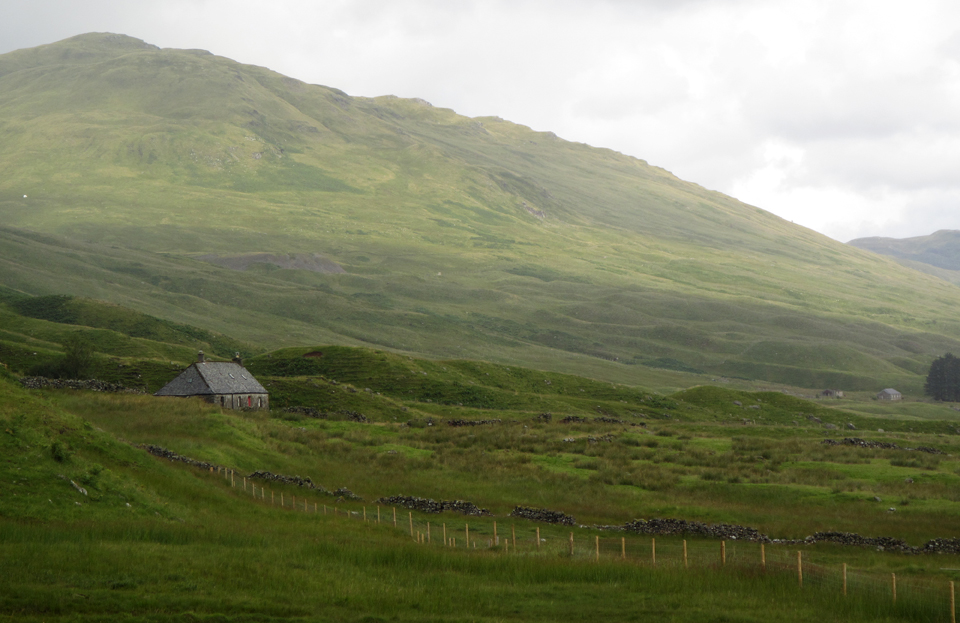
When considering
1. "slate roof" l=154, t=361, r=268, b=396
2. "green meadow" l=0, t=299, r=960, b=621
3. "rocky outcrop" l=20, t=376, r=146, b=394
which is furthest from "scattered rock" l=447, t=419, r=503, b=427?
"rocky outcrop" l=20, t=376, r=146, b=394

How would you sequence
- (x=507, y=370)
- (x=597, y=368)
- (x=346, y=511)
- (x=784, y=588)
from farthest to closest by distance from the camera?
(x=597, y=368) → (x=507, y=370) → (x=346, y=511) → (x=784, y=588)

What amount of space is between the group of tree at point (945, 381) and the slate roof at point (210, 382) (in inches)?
6612

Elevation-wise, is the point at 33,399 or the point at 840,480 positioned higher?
the point at 33,399

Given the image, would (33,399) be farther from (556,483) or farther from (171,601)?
(556,483)

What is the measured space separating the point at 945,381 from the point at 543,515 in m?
185

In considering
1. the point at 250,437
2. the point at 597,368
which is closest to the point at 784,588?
the point at 250,437

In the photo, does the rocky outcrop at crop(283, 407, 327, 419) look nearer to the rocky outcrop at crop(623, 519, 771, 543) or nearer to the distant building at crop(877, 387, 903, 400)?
the rocky outcrop at crop(623, 519, 771, 543)

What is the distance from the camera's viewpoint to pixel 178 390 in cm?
7688

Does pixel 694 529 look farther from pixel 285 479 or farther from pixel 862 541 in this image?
pixel 285 479

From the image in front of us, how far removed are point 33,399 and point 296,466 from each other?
21.7 m

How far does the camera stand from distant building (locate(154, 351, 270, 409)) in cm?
7638

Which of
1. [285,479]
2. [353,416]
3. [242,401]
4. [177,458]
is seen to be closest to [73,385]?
[242,401]

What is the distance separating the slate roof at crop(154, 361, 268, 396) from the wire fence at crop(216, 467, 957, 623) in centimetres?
3559

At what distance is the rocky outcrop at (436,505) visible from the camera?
41.0 metres
